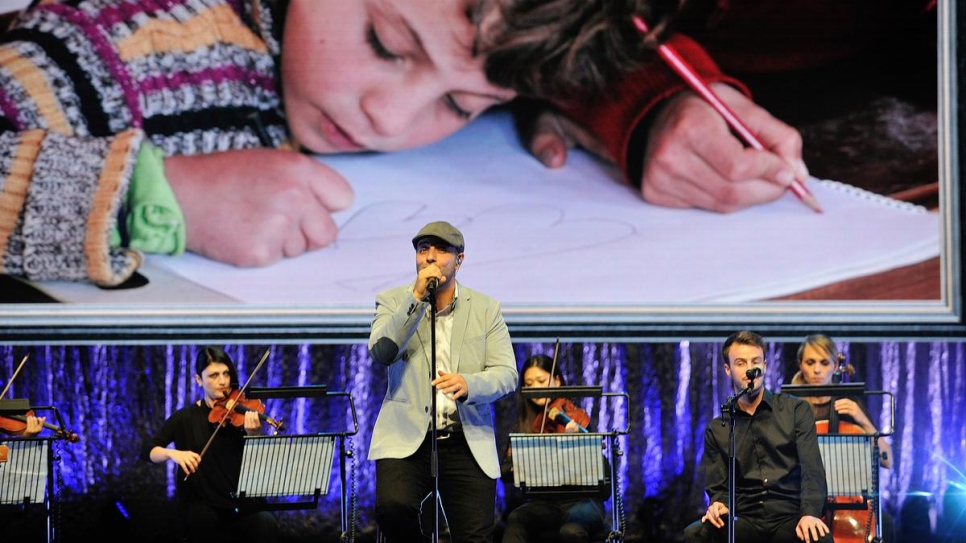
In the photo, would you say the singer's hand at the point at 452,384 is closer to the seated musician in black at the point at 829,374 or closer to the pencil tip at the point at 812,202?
the seated musician in black at the point at 829,374

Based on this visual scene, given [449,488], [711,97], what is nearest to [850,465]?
[449,488]

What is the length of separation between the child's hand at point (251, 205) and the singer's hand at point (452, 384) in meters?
2.25

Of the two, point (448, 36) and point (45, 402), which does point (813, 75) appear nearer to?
point (448, 36)

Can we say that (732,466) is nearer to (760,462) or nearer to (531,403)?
(760,462)

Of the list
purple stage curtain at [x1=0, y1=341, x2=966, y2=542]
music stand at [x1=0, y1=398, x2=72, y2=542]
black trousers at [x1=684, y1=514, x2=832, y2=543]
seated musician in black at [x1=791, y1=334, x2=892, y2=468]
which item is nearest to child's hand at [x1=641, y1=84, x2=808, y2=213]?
purple stage curtain at [x1=0, y1=341, x2=966, y2=542]

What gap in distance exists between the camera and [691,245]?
5.55 meters

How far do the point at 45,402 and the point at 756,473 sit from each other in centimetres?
348

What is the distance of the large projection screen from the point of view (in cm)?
552

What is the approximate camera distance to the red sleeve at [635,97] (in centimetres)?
560

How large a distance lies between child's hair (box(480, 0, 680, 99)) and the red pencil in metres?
0.07

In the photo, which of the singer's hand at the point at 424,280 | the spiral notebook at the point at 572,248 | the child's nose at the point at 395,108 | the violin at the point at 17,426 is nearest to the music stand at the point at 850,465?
the spiral notebook at the point at 572,248

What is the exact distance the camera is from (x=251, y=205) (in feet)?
18.2

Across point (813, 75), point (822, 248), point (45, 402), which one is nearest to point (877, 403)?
point (822, 248)

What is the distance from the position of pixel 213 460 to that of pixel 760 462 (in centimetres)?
217
